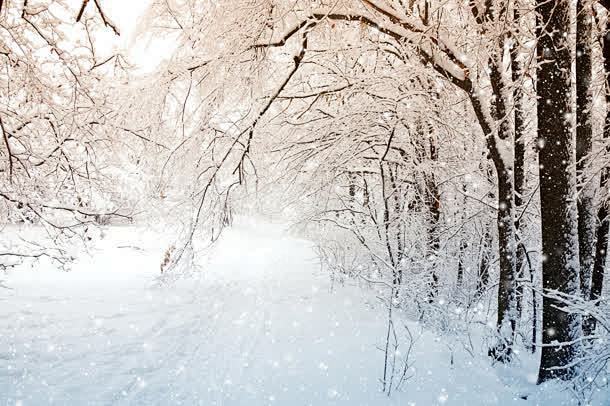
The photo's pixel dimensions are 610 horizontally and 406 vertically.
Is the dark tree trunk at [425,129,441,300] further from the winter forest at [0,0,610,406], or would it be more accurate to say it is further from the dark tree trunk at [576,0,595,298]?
the dark tree trunk at [576,0,595,298]

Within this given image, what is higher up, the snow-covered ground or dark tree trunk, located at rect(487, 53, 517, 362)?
dark tree trunk, located at rect(487, 53, 517, 362)

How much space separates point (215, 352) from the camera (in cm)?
664

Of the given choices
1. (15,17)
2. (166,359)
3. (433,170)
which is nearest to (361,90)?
(433,170)

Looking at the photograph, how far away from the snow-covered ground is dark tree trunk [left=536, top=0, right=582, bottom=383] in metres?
0.77

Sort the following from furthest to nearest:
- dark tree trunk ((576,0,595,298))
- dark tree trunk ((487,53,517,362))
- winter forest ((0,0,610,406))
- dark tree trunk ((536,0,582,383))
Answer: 1. dark tree trunk ((487,53,517,362))
2. dark tree trunk ((576,0,595,298))
3. winter forest ((0,0,610,406))
4. dark tree trunk ((536,0,582,383))

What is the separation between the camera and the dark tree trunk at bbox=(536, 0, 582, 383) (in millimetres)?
4469

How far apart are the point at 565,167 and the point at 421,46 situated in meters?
2.27

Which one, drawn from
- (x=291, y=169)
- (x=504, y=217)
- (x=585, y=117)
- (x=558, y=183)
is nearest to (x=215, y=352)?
(x=291, y=169)

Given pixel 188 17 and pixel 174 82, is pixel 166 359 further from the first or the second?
pixel 188 17

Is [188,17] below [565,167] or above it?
above

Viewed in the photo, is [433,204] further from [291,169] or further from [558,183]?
[558,183]

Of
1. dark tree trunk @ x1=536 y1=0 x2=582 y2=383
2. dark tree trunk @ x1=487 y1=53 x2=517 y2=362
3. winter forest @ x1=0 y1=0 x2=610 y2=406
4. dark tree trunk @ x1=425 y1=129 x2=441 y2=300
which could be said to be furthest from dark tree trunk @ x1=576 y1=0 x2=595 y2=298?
dark tree trunk @ x1=425 y1=129 x2=441 y2=300

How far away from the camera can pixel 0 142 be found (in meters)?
5.73

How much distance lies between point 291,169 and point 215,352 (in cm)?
355
